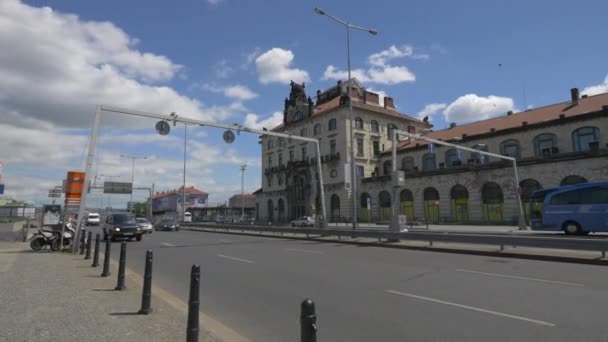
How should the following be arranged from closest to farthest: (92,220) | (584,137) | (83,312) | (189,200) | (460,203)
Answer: (83,312), (584,137), (460,203), (92,220), (189,200)

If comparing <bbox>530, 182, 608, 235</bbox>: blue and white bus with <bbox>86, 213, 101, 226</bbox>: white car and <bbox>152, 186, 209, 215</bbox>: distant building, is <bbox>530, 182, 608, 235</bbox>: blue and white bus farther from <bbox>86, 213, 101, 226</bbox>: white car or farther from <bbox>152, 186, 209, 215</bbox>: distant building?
<bbox>152, 186, 209, 215</bbox>: distant building

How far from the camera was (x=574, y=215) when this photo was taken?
914 inches

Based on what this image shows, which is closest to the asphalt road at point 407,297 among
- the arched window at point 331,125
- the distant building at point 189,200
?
the arched window at point 331,125

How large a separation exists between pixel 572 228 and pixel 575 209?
1.19 meters

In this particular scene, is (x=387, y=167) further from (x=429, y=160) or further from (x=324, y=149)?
(x=324, y=149)

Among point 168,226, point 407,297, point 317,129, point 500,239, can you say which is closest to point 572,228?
point 500,239

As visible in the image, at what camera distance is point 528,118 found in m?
44.3

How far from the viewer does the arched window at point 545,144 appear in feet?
131

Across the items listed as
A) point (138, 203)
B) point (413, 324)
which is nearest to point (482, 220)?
point (413, 324)

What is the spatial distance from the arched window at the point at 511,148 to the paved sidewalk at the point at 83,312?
43.0 m

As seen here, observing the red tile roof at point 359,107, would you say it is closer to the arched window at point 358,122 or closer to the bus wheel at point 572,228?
the arched window at point 358,122

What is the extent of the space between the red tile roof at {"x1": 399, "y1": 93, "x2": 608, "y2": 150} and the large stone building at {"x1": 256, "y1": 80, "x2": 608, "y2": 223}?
14 centimetres

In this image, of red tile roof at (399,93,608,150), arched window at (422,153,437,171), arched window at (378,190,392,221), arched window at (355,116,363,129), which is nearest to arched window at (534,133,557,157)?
red tile roof at (399,93,608,150)

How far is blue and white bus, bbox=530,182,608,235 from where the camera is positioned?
2205 cm
